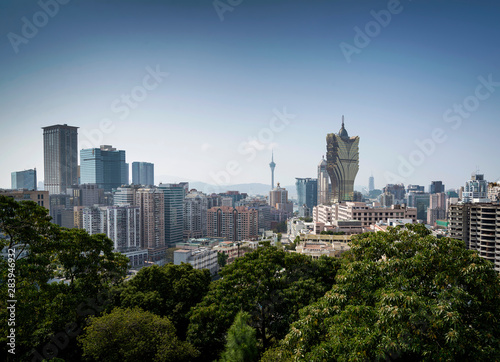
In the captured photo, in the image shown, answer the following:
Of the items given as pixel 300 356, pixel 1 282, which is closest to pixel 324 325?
pixel 300 356

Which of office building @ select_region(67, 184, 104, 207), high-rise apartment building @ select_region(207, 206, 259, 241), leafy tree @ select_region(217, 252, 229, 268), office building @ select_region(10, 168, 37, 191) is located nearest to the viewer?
leafy tree @ select_region(217, 252, 229, 268)

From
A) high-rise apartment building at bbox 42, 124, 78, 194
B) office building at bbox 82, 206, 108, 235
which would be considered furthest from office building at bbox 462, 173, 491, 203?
high-rise apartment building at bbox 42, 124, 78, 194

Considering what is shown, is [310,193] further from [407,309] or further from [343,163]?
[407,309]

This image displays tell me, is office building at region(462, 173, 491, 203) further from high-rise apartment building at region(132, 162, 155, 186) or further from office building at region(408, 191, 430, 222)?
high-rise apartment building at region(132, 162, 155, 186)

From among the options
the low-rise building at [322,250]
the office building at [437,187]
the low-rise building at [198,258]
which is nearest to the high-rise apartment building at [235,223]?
the low-rise building at [198,258]

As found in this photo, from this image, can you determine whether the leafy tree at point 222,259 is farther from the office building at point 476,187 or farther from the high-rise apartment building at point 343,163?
the office building at point 476,187

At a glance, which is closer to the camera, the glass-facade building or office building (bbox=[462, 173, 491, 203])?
the glass-facade building
